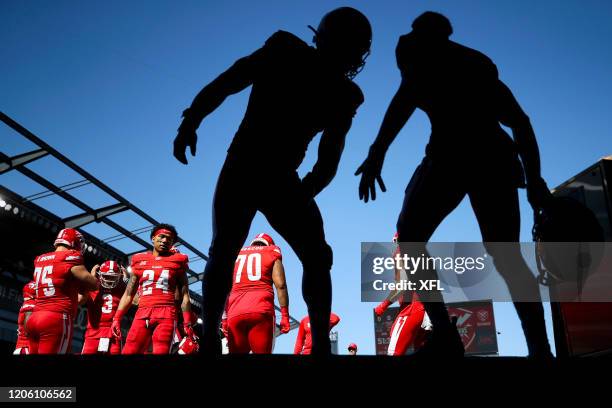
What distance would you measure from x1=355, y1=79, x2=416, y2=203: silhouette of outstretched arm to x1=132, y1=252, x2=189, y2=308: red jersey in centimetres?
406

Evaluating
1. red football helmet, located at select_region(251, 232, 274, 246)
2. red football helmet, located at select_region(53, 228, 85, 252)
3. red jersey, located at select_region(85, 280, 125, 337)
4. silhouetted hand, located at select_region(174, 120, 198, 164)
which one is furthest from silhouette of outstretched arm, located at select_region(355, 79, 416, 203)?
red jersey, located at select_region(85, 280, 125, 337)

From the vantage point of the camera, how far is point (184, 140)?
2.94 metres

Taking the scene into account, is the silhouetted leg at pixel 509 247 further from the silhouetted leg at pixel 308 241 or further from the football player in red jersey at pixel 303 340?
the football player in red jersey at pixel 303 340

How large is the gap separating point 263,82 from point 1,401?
79.0 inches

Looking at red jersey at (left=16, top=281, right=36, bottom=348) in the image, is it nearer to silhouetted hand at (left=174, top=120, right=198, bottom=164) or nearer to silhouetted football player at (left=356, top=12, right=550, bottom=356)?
silhouetted hand at (left=174, top=120, right=198, bottom=164)

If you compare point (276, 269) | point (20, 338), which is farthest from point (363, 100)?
point (20, 338)

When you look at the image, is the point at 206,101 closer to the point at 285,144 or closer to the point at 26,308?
the point at 285,144

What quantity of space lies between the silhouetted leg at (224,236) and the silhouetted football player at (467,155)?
993mm

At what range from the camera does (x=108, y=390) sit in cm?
216

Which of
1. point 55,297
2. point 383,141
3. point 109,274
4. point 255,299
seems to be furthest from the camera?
point 109,274

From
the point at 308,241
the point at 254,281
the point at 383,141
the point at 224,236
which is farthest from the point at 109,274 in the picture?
the point at 383,141

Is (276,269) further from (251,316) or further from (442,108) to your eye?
(442,108)

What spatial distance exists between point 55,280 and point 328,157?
13.5ft

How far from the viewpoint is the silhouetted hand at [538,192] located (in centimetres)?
314
